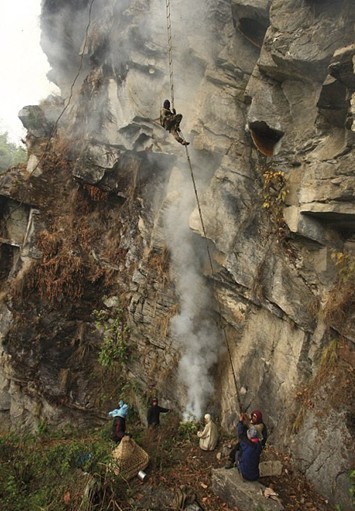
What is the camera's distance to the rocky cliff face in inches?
246

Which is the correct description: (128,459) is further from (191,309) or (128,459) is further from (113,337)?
(113,337)

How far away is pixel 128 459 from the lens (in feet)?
20.8

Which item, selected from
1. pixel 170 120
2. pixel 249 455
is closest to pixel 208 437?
pixel 249 455

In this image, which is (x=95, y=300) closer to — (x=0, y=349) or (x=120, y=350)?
(x=120, y=350)

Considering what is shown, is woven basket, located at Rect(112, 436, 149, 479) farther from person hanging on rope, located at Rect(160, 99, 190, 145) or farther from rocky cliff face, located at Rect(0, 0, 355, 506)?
person hanging on rope, located at Rect(160, 99, 190, 145)

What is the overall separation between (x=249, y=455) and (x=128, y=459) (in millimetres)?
2247

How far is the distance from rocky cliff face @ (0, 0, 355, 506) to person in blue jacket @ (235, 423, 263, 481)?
3.79 feet

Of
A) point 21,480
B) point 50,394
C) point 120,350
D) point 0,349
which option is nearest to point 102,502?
point 21,480

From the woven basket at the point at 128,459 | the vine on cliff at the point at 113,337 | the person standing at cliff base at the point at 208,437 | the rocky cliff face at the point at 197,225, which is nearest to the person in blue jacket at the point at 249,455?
the rocky cliff face at the point at 197,225

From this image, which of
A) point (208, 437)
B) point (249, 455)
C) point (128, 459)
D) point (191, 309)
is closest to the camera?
point (249, 455)

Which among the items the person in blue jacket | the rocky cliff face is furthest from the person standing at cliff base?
the person in blue jacket

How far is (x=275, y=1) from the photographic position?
21.9ft

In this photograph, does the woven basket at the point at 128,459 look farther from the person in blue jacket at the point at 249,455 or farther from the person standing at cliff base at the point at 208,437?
the person in blue jacket at the point at 249,455

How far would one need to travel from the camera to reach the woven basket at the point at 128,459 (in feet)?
20.0
